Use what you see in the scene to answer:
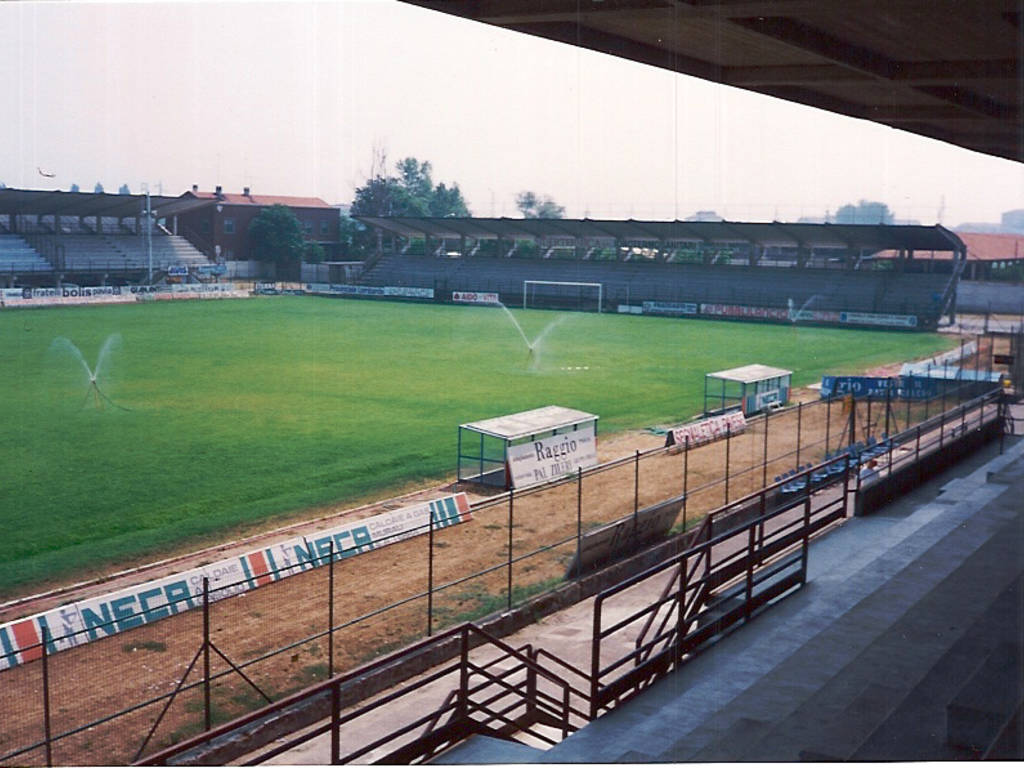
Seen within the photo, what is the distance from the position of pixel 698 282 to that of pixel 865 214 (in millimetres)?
8713

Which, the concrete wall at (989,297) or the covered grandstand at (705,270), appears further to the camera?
the covered grandstand at (705,270)

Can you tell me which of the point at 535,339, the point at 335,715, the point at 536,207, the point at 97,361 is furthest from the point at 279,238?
the point at 335,715

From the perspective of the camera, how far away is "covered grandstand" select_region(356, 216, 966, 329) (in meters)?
45.9

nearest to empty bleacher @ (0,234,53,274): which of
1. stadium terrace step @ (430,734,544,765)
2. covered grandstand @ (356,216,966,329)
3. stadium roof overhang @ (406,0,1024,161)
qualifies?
covered grandstand @ (356,216,966,329)

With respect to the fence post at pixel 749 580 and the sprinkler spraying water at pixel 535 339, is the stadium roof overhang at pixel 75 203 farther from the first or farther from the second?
the fence post at pixel 749 580

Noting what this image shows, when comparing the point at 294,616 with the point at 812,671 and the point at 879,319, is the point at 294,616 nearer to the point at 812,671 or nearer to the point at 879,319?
the point at 812,671

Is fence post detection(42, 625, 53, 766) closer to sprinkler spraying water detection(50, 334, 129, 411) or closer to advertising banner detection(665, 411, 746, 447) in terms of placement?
advertising banner detection(665, 411, 746, 447)

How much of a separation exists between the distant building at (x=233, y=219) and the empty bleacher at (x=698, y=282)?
8.48 m

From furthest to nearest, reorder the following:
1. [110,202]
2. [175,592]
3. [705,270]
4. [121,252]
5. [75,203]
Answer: [705,270] → [121,252] → [110,202] → [75,203] → [175,592]

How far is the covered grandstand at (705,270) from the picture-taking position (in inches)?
1806

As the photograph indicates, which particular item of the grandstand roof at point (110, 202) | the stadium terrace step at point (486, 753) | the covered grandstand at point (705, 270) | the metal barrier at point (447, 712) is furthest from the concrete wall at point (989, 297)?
the stadium terrace step at point (486, 753)

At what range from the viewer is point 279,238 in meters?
35.5

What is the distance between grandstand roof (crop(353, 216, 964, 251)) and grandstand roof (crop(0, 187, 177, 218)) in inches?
380

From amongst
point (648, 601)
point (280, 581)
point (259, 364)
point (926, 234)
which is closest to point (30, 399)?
point (259, 364)
